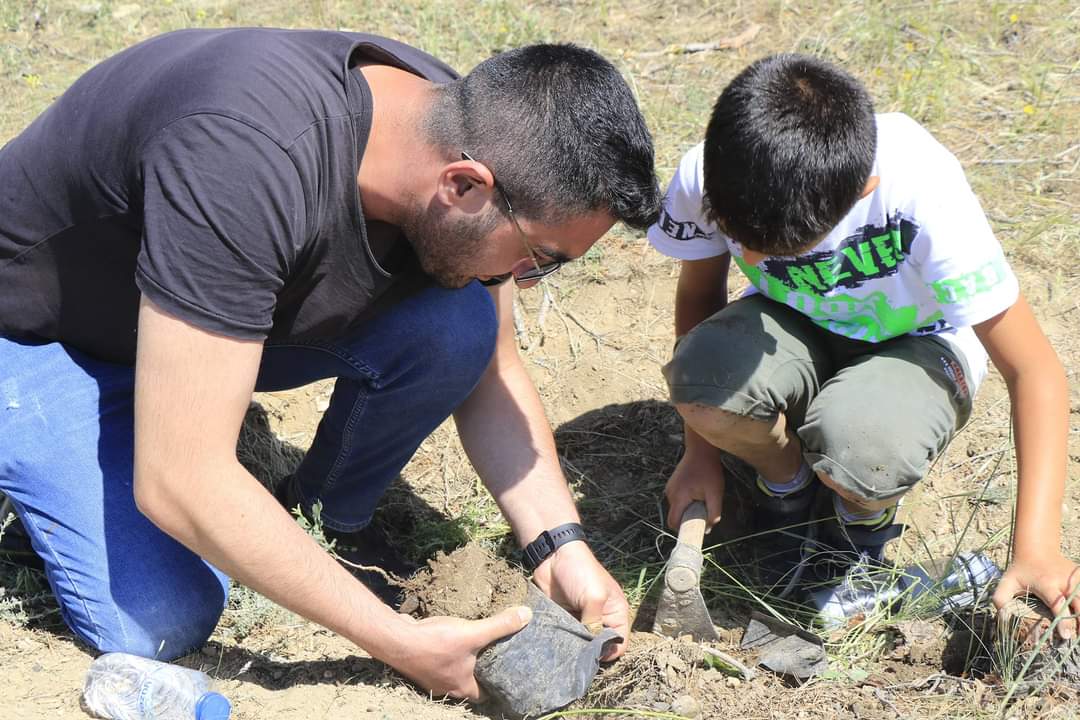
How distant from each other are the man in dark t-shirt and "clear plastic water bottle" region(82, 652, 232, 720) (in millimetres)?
127

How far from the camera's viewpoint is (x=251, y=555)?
1.85 meters

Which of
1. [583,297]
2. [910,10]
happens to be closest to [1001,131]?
[910,10]

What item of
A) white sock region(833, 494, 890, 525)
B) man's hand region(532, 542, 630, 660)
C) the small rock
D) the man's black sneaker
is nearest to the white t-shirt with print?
white sock region(833, 494, 890, 525)

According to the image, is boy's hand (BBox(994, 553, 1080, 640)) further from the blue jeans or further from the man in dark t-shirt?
the blue jeans

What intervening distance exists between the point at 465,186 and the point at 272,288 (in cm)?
37

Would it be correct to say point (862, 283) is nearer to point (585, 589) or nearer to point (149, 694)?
point (585, 589)

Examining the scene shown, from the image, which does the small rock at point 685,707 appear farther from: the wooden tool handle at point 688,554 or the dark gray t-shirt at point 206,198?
the dark gray t-shirt at point 206,198

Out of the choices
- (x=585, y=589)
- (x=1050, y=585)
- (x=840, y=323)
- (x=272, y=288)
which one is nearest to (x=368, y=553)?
(x=585, y=589)

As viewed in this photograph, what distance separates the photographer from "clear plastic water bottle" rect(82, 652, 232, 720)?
199 cm

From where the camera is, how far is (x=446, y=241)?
201 cm

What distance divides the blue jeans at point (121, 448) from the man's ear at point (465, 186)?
52 centimetres

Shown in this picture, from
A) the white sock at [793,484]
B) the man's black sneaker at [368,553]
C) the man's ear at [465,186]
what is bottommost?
the man's black sneaker at [368,553]

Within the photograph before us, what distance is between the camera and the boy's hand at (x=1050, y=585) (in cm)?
205

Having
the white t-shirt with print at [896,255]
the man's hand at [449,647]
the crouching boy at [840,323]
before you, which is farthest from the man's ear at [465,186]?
the man's hand at [449,647]
